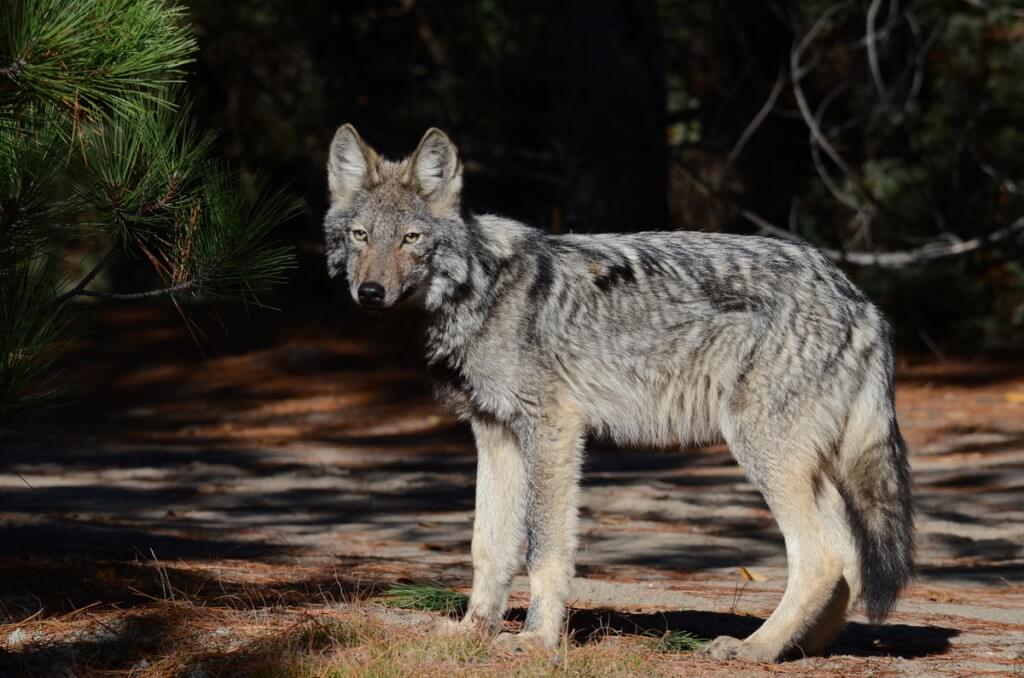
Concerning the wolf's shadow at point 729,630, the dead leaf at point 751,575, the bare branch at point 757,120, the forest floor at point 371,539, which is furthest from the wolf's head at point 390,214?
the bare branch at point 757,120

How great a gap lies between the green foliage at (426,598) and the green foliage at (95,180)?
5.32 ft

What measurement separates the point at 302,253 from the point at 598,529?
13473mm

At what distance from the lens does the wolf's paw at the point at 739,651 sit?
5.82 metres

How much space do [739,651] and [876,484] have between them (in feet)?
3.68

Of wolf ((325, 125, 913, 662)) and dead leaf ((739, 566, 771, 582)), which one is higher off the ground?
wolf ((325, 125, 913, 662))

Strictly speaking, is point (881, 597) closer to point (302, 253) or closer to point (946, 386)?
point (946, 386)

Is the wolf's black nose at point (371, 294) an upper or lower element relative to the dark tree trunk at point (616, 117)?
lower

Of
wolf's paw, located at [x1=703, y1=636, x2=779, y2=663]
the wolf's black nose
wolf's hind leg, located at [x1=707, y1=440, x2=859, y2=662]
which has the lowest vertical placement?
wolf's paw, located at [x1=703, y1=636, x2=779, y2=663]

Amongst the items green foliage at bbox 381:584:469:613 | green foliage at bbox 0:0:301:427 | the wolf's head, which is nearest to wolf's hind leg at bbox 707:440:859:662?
green foliage at bbox 381:584:469:613

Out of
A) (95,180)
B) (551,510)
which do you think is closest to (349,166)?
(95,180)

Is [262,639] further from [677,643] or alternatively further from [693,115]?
[693,115]

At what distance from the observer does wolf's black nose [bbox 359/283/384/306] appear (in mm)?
5777

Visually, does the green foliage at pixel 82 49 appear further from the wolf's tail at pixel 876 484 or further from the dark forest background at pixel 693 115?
the dark forest background at pixel 693 115

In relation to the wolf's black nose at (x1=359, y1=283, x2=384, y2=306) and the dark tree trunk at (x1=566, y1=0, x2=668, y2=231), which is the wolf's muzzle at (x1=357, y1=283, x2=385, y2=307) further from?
the dark tree trunk at (x1=566, y1=0, x2=668, y2=231)
